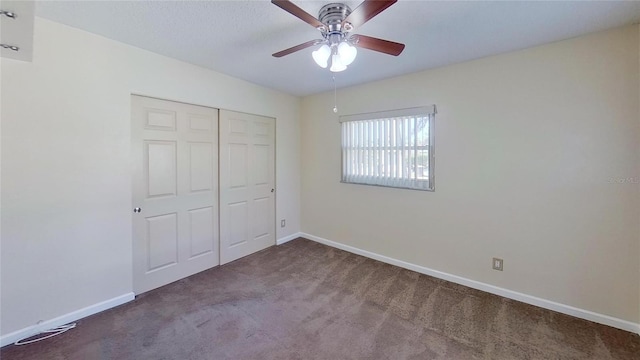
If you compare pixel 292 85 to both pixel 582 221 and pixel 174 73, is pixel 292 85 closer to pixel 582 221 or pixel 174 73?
pixel 174 73

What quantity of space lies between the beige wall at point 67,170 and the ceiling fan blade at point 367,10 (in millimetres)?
2090

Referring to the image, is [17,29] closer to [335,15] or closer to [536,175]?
[335,15]

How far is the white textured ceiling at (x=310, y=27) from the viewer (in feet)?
5.78

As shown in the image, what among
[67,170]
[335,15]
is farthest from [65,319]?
[335,15]

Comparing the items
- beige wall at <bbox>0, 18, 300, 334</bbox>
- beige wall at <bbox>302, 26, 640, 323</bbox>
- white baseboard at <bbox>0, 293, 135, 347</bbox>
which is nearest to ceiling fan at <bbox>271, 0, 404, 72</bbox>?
beige wall at <bbox>302, 26, 640, 323</bbox>

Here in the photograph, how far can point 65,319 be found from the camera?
210 centimetres

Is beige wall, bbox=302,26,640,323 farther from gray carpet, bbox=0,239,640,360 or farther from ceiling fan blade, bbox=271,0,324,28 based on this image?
ceiling fan blade, bbox=271,0,324,28

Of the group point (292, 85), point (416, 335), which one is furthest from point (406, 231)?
point (292, 85)

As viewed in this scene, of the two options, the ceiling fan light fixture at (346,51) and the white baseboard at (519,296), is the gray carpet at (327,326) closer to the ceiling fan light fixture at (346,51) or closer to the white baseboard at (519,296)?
the white baseboard at (519,296)

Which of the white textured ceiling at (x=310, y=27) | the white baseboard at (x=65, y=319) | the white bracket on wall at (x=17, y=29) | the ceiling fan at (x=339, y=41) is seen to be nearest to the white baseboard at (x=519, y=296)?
the white textured ceiling at (x=310, y=27)

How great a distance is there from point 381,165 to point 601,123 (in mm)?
1948

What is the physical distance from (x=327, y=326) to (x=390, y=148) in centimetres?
210

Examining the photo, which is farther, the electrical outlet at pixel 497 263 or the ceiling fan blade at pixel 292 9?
the electrical outlet at pixel 497 263

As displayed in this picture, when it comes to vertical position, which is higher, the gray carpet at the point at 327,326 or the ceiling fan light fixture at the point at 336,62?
the ceiling fan light fixture at the point at 336,62
